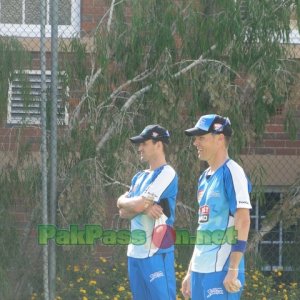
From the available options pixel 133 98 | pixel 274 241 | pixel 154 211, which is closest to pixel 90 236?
pixel 133 98

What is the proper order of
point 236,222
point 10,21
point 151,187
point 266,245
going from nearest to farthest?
point 236,222, point 151,187, point 10,21, point 266,245

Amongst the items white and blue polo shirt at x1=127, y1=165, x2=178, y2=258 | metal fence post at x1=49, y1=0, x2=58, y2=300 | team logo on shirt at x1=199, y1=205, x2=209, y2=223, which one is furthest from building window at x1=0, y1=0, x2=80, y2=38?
team logo on shirt at x1=199, y1=205, x2=209, y2=223

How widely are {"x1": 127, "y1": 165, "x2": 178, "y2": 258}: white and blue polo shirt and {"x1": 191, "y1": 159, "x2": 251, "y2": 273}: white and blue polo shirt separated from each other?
0.87 metres

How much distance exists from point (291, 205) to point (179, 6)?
7.21ft

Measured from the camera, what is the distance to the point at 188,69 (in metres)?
7.58

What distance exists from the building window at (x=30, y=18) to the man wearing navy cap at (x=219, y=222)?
264 centimetres

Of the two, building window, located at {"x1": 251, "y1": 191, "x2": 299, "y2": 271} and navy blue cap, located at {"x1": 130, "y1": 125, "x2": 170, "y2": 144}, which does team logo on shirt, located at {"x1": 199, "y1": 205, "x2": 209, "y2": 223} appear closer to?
navy blue cap, located at {"x1": 130, "y1": 125, "x2": 170, "y2": 144}

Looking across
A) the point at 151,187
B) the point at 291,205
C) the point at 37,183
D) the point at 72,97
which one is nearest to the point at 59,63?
the point at 72,97

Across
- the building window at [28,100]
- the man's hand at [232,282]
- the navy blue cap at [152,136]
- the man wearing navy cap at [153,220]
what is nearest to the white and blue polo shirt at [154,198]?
the man wearing navy cap at [153,220]

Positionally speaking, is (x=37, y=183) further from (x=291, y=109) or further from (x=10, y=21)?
(x=291, y=109)

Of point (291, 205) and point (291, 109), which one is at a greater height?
point (291, 109)

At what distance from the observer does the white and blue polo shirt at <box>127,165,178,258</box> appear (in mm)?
6320

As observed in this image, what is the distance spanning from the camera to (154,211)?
20.6ft

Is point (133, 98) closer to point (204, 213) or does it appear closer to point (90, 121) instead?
point (90, 121)
